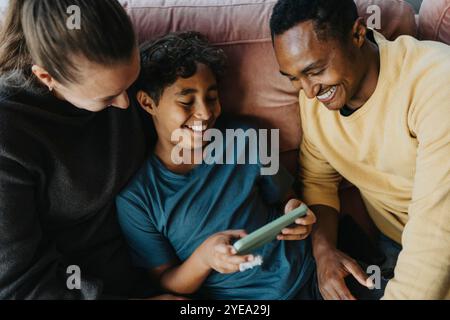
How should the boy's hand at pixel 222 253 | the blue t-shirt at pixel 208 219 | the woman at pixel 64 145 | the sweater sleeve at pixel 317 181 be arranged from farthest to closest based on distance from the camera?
the sweater sleeve at pixel 317 181, the blue t-shirt at pixel 208 219, the boy's hand at pixel 222 253, the woman at pixel 64 145

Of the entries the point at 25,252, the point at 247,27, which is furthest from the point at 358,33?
the point at 25,252

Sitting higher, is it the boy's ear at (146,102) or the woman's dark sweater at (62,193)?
the boy's ear at (146,102)

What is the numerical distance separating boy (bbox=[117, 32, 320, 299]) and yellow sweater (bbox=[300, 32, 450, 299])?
168mm

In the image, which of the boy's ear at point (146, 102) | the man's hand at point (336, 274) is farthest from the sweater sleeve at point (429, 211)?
the boy's ear at point (146, 102)

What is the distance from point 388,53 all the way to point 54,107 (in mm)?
672

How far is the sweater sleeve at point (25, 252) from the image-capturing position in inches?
31.9

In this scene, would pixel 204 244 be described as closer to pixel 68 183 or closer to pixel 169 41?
pixel 68 183

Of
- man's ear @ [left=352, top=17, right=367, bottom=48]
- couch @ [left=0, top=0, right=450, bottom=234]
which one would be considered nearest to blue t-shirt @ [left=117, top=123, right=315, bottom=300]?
couch @ [left=0, top=0, right=450, bottom=234]

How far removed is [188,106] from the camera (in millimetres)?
961

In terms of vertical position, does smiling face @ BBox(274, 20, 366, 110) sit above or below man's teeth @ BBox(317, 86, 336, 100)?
above

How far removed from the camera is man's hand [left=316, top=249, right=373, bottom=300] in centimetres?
101

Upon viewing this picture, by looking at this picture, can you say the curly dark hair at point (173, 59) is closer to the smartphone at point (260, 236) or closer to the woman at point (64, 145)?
the woman at point (64, 145)

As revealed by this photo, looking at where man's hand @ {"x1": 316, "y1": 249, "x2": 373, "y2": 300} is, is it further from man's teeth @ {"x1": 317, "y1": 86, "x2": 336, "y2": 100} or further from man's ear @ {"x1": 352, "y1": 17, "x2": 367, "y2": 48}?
man's ear @ {"x1": 352, "y1": 17, "x2": 367, "y2": 48}

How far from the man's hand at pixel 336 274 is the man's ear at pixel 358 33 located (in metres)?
0.48
